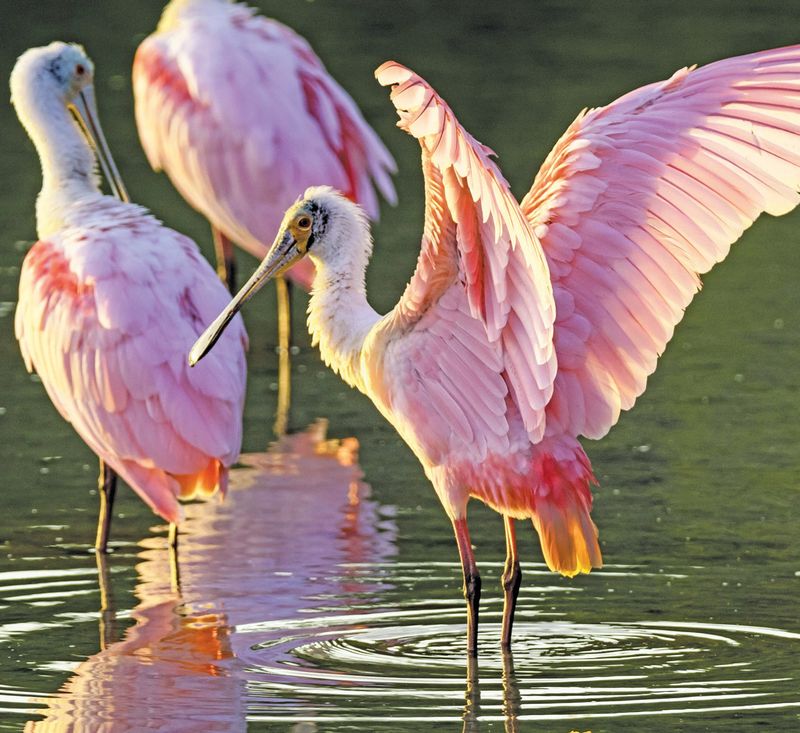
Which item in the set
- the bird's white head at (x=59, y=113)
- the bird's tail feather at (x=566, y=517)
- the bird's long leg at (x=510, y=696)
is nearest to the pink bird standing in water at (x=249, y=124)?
the bird's white head at (x=59, y=113)

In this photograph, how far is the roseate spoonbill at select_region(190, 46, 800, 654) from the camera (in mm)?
5973

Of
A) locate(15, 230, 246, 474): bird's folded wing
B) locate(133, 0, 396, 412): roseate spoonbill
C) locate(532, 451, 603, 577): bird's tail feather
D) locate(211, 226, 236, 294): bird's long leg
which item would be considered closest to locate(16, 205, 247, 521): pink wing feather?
locate(15, 230, 246, 474): bird's folded wing

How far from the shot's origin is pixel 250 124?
11.3 meters

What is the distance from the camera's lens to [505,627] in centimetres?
637

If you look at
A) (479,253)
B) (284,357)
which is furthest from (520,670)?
(284,357)

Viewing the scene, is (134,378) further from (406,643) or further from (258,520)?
(406,643)

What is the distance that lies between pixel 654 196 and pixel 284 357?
4713 mm

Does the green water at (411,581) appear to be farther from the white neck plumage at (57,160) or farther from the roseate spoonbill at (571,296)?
the white neck plumage at (57,160)

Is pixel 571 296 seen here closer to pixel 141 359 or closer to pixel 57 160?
pixel 141 359

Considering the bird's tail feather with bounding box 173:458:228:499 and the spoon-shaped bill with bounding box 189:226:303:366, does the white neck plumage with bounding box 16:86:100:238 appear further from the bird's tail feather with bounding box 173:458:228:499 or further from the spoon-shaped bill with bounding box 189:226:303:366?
the spoon-shaped bill with bounding box 189:226:303:366

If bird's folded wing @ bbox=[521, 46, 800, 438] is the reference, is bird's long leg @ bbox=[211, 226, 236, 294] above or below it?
below

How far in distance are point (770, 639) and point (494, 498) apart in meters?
0.87

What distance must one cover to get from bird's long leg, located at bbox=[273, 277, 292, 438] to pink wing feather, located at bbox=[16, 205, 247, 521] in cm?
174

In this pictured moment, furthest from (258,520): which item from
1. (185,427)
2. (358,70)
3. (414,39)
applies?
(414,39)
